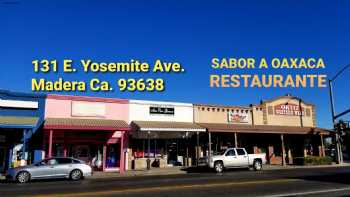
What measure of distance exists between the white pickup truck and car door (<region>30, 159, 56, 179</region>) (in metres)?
10.8

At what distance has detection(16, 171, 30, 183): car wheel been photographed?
18.9 meters

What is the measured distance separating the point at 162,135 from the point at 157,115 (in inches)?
70.2

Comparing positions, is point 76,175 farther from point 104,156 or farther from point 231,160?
point 231,160

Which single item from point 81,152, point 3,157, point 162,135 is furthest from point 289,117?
point 3,157

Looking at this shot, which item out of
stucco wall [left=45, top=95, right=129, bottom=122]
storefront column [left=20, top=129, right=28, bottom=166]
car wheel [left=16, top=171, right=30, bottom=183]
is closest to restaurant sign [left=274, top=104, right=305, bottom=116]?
stucco wall [left=45, top=95, right=129, bottom=122]

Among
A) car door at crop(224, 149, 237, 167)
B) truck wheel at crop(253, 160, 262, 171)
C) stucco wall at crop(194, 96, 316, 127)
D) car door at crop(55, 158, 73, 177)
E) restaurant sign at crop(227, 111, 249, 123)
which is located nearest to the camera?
car door at crop(55, 158, 73, 177)

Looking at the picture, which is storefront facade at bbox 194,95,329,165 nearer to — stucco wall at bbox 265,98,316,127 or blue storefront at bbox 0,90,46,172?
stucco wall at bbox 265,98,316,127

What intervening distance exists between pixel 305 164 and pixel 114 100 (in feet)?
60.5

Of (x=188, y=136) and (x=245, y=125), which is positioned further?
(x=245, y=125)

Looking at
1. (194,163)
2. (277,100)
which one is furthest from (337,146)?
(194,163)

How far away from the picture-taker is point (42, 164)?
782 inches

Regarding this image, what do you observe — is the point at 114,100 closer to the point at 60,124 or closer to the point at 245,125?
the point at 60,124

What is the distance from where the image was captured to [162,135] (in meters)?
31.1

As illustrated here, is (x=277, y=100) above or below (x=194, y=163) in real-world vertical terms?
above
